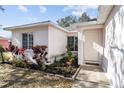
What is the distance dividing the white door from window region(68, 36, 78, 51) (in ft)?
10.7

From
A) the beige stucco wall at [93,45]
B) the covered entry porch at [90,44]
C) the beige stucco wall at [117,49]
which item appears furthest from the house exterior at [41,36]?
the beige stucco wall at [117,49]

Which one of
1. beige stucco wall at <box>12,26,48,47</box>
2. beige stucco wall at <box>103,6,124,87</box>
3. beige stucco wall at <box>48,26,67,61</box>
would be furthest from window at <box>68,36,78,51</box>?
beige stucco wall at <box>103,6,124,87</box>

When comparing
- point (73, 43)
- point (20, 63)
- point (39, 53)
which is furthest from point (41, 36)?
point (73, 43)

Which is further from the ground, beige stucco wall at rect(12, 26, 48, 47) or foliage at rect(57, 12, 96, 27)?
foliage at rect(57, 12, 96, 27)

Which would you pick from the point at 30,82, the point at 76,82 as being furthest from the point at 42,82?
the point at 76,82

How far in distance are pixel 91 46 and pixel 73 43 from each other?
3.94m

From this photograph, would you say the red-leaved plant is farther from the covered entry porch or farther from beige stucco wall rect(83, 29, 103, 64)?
beige stucco wall rect(83, 29, 103, 64)

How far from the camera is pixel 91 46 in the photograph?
10.5 metres

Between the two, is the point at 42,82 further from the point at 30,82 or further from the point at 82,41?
the point at 82,41

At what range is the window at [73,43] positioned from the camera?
14.1 metres

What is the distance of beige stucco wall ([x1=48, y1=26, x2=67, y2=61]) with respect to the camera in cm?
1071

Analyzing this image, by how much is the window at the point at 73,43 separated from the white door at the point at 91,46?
3264 mm

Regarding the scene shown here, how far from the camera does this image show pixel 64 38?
14.0 m
